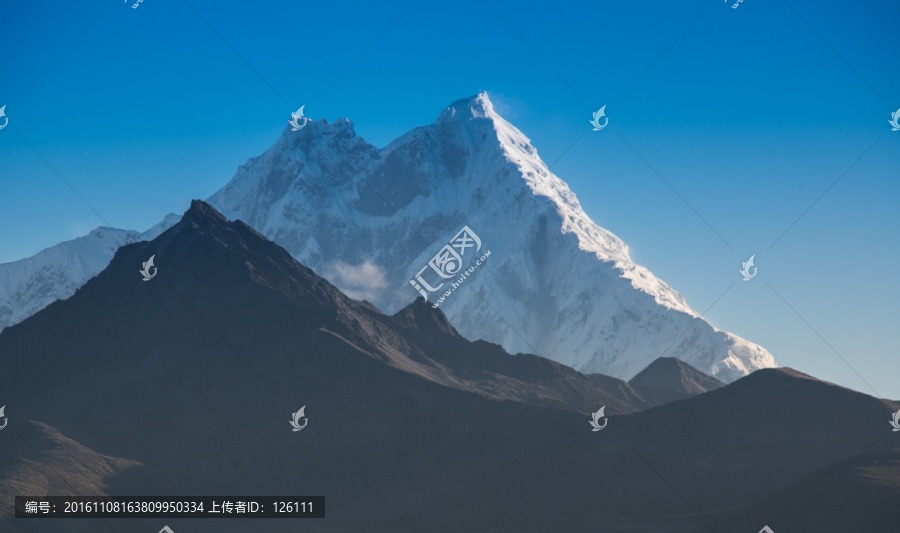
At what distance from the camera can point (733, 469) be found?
18588cm

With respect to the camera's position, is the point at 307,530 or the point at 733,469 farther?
the point at 733,469

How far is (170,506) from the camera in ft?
555

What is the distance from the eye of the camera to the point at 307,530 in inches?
6304

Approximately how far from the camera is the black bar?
151 metres

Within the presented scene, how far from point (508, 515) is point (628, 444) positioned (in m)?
32.5

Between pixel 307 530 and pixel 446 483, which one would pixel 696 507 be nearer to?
pixel 446 483

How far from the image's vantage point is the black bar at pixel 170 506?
151m

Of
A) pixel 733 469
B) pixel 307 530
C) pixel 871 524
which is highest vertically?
pixel 733 469

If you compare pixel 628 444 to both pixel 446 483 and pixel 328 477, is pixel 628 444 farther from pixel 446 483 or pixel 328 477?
pixel 328 477

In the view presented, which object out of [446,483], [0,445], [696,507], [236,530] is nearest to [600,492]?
[696,507]

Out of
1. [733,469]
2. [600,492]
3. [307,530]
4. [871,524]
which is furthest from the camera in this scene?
[733,469]

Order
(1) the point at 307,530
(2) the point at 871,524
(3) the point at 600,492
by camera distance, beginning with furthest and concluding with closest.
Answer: (3) the point at 600,492 → (1) the point at 307,530 → (2) the point at 871,524

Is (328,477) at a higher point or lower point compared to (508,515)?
higher

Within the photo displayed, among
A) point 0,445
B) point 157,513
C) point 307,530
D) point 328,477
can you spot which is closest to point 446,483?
point 328,477
